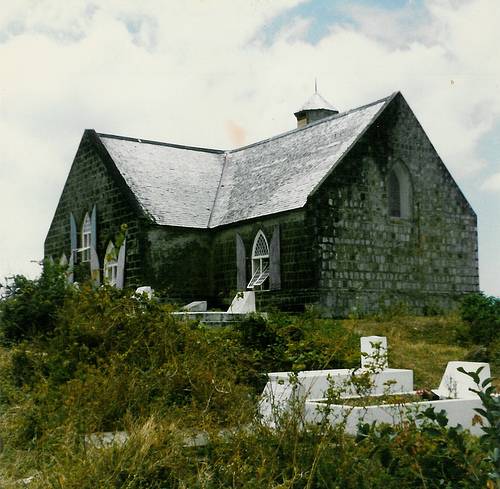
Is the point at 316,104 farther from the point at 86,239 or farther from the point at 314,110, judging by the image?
the point at 86,239

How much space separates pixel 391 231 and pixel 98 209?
11.2 meters

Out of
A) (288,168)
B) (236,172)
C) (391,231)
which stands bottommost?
(391,231)

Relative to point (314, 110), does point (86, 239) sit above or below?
below

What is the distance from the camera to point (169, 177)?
29.4 meters

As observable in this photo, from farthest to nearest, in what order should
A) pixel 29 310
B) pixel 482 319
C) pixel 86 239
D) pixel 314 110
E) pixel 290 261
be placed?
pixel 314 110 → pixel 86 239 → pixel 290 261 → pixel 482 319 → pixel 29 310

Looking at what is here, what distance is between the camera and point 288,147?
28.7 m

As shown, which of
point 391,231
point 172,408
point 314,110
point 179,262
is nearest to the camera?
point 172,408

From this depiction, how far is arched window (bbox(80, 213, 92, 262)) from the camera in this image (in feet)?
99.5

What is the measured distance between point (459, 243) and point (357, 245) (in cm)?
505

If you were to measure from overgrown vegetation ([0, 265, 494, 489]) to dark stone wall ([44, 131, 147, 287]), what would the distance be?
10.6m

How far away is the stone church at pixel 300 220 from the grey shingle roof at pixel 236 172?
0.07 meters

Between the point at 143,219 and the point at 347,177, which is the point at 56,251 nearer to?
the point at 143,219

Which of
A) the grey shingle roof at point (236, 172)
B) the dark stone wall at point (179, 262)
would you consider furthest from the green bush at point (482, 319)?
the dark stone wall at point (179, 262)

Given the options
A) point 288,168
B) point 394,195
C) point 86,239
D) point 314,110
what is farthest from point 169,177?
point 314,110
